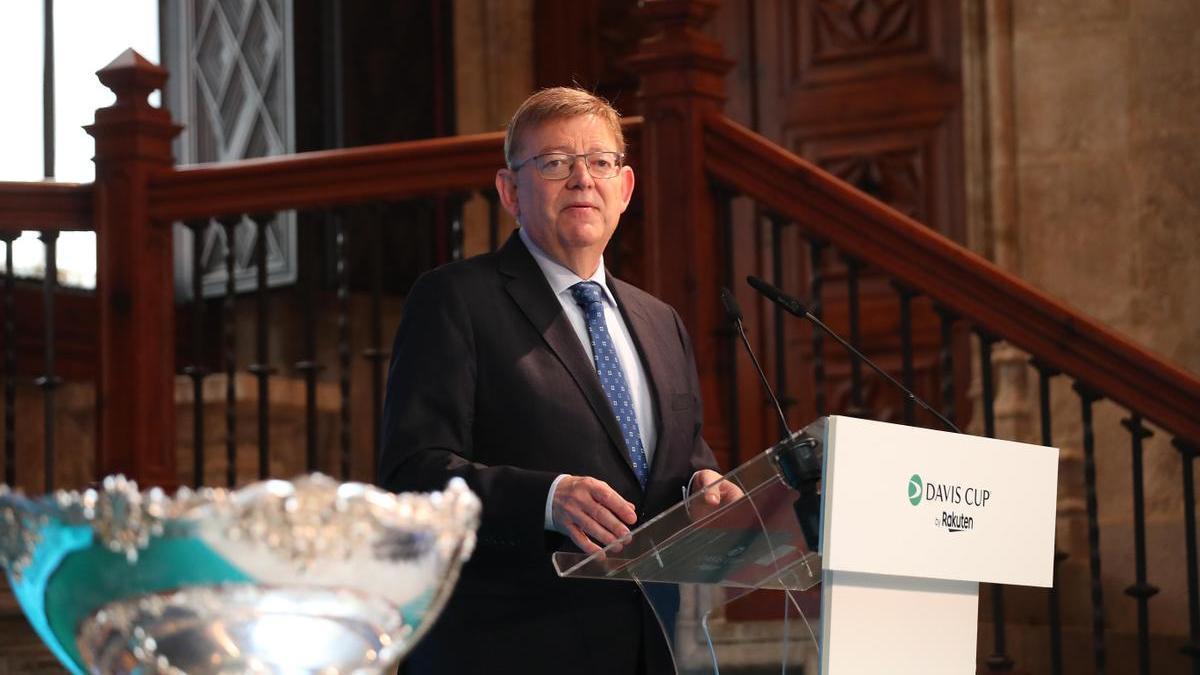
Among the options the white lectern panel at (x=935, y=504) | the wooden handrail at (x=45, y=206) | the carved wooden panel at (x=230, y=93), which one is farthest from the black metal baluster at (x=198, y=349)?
the white lectern panel at (x=935, y=504)

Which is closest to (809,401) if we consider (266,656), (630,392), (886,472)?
(630,392)

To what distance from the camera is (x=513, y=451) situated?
2.36 meters

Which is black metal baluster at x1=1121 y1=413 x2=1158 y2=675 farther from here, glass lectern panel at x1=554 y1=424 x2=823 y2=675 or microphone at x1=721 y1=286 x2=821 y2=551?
microphone at x1=721 y1=286 x2=821 y2=551

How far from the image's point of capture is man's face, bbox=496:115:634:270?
244 cm

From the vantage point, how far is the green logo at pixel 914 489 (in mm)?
1970

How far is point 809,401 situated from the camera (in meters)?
5.71

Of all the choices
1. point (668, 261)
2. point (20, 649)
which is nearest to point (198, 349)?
point (20, 649)

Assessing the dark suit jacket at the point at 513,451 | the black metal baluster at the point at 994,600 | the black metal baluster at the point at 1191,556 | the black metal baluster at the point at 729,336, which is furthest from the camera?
the black metal baluster at the point at 729,336

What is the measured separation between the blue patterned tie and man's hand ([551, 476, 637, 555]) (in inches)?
10.6

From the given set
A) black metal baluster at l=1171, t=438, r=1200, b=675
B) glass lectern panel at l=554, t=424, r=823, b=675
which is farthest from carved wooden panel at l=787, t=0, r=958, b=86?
glass lectern panel at l=554, t=424, r=823, b=675

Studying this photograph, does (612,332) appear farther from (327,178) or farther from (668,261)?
(327,178)

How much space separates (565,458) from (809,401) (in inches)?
135

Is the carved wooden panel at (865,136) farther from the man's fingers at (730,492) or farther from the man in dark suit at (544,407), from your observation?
the man's fingers at (730,492)

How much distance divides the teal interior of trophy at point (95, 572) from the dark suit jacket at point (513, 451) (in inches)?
44.7
